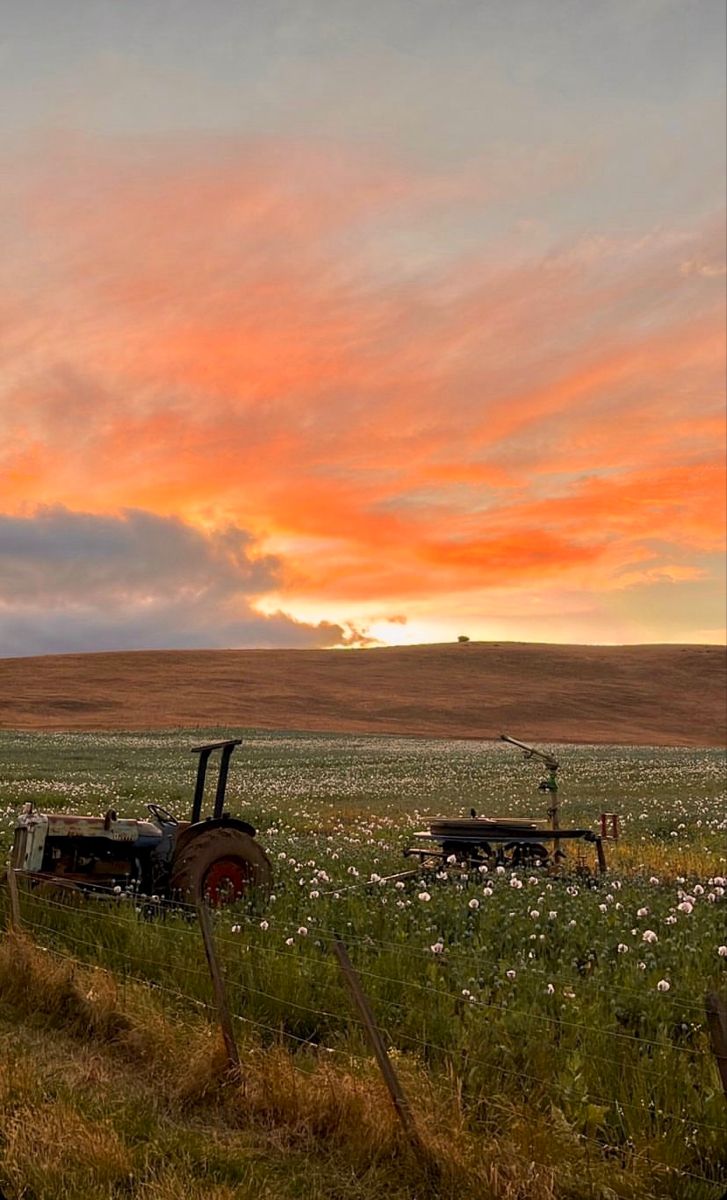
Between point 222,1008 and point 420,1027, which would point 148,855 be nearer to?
point 222,1008

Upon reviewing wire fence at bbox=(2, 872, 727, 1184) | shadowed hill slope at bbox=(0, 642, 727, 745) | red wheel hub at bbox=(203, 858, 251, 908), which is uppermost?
shadowed hill slope at bbox=(0, 642, 727, 745)

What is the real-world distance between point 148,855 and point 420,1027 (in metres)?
6.38

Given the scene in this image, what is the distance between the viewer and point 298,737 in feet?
223

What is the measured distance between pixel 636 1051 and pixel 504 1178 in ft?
5.59

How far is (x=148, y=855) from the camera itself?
13055mm

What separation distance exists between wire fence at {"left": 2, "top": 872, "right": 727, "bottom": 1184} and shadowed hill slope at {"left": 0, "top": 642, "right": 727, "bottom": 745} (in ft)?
223

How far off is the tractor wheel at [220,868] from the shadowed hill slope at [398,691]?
65864 millimetres

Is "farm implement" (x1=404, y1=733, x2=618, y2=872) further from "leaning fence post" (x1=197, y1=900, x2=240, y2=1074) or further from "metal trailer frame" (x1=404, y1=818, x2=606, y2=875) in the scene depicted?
"leaning fence post" (x1=197, y1=900, x2=240, y2=1074)

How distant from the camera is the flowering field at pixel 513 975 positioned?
615 cm

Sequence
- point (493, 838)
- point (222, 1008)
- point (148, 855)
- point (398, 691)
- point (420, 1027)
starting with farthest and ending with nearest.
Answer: point (398, 691), point (493, 838), point (148, 855), point (420, 1027), point (222, 1008)

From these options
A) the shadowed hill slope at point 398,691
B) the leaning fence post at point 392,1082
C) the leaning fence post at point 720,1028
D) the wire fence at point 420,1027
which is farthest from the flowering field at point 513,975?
the shadowed hill slope at point 398,691

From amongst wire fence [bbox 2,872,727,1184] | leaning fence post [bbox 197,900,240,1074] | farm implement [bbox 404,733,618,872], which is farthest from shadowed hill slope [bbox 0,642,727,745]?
leaning fence post [bbox 197,900,240,1074]

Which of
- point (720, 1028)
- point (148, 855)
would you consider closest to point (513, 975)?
point (720, 1028)

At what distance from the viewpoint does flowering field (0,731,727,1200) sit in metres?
6.15
